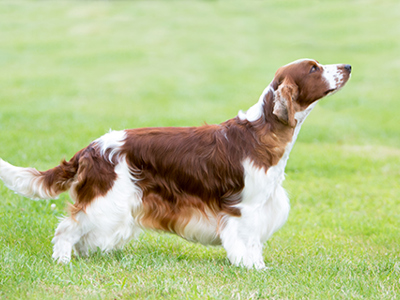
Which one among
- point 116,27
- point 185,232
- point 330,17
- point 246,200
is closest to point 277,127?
point 246,200

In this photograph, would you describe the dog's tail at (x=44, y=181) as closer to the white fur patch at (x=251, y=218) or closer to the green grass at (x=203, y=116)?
the green grass at (x=203, y=116)

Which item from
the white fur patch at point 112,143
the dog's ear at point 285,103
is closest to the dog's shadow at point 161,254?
the white fur patch at point 112,143

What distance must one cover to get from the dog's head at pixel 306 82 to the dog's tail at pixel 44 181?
1.93m

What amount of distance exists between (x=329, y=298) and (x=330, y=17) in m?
34.8

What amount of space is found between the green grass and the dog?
1.04 feet

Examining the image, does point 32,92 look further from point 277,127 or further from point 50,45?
point 277,127

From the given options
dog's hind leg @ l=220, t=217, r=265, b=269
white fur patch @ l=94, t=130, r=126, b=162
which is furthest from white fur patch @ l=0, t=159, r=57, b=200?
dog's hind leg @ l=220, t=217, r=265, b=269

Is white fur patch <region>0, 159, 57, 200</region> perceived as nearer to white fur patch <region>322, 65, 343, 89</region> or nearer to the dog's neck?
the dog's neck

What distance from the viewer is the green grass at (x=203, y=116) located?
180 inches

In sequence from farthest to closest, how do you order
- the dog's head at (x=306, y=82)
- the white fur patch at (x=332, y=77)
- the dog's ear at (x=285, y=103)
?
1. the white fur patch at (x=332, y=77)
2. the dog's head at (x=306, y=82)
3. the dog's ear at (x=285, y=103)

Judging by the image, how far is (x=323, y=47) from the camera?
2820 centimetres

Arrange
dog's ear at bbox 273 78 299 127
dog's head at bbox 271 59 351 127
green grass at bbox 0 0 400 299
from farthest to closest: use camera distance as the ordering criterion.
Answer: dog's head at bbox 271 59 351 127 < dog's ear at bbox 273 78 299 127 < green grass at bbox 0 0 400 299

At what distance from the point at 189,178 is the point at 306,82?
135 cm

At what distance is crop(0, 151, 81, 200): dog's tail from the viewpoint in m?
5.20
